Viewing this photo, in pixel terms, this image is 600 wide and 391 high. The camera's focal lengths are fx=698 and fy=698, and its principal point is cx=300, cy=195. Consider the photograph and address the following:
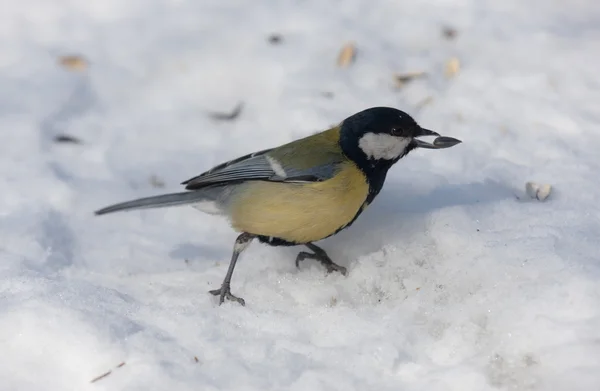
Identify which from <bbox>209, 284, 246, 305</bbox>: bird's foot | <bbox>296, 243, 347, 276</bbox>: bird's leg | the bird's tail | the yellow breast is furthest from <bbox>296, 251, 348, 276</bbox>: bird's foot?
the bird's tail

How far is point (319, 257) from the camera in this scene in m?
2.92

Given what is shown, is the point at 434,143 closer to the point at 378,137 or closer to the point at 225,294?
the point at 378,137

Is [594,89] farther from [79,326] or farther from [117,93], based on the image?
[79,326]

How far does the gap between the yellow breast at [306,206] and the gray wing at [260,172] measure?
0.03 m

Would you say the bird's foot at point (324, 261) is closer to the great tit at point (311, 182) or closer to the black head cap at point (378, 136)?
the great tit at point (311, 182)

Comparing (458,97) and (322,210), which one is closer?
(322,210)

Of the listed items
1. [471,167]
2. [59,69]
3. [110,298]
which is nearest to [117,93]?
[59,69]

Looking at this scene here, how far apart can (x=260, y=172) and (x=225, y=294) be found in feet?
1.63

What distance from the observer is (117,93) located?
4055mm

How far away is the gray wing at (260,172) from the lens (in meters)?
2.65

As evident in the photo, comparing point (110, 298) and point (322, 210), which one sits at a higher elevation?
point (322, 210)

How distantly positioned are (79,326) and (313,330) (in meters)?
0.78

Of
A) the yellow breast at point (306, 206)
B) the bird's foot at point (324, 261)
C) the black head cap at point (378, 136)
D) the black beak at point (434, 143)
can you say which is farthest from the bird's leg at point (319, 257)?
the black beak at point (434, 143)

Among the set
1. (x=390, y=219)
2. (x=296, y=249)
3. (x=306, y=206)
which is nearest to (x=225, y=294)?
(x=306, y=206)
